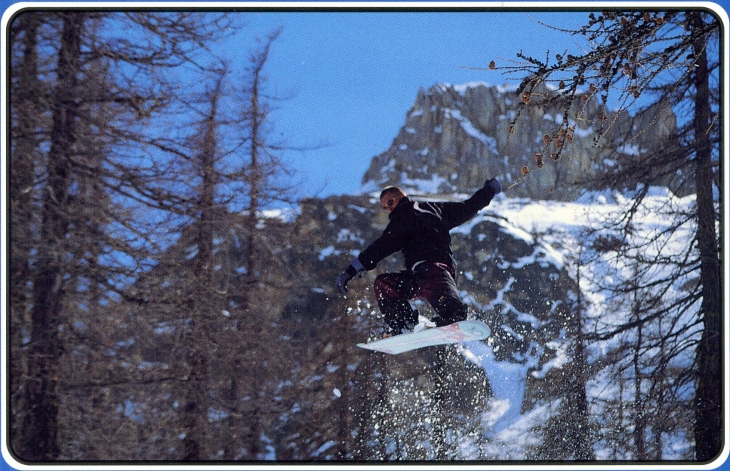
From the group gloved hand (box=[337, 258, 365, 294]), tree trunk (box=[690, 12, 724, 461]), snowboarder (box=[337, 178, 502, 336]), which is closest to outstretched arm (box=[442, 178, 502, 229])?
snowboarder (box=[337, 178, 502, 336])

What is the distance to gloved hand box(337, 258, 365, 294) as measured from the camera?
4164 millimetres

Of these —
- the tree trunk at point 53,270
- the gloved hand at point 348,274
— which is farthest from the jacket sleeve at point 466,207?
the tree trunk at point 53,270

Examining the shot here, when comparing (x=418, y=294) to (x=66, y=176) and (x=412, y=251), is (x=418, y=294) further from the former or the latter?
(x=66, y=176)

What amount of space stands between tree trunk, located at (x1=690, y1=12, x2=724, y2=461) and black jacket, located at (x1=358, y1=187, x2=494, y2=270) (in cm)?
208

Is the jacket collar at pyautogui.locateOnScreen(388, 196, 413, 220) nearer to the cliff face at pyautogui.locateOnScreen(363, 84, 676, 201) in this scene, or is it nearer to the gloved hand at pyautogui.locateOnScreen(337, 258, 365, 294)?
the gloved hand at pyautogui.locateOnScreen(337, 258, 365, 294)

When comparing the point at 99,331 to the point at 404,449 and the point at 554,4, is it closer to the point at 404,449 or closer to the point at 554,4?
the point at 404,449

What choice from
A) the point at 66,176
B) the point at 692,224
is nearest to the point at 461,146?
the point at 692,224

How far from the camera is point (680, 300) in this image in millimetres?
5422

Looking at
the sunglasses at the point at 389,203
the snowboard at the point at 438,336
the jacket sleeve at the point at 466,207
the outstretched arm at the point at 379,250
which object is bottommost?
the snowboard at the point at 438,336

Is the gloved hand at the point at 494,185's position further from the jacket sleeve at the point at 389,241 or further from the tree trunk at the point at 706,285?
the tree trunk at the point at 706,285

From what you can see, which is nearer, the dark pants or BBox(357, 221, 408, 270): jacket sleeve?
the dark pants

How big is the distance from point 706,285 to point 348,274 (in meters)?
2.99

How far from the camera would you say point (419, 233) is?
4.35m

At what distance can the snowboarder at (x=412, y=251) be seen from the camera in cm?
427
